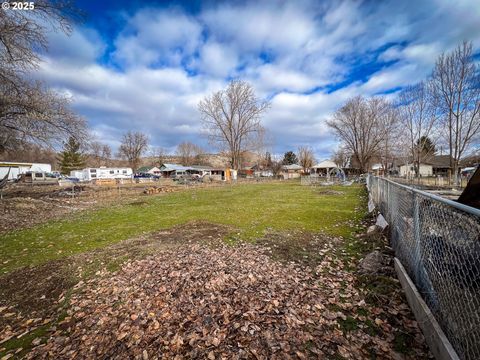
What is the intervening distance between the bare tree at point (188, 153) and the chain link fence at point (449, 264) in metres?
83.1

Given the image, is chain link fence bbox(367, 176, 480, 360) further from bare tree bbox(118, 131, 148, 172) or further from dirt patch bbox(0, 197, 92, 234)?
bare tree bbox(118, 131, 148, 172)

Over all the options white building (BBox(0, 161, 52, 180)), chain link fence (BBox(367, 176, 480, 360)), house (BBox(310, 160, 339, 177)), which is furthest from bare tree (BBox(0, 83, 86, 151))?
house (BBox(310, 160, 339, 177))

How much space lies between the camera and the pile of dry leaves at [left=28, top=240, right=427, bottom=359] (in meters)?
2.32

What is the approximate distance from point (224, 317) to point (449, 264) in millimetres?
2826

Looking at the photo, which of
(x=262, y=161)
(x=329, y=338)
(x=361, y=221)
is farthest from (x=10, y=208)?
(x=262, y=161)

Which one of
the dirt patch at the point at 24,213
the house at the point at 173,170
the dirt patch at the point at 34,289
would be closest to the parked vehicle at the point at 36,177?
the house at the point at 173,170

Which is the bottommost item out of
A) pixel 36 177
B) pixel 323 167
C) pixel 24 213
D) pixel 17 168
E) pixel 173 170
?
pixel 24 213

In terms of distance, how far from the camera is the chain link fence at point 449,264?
194cm

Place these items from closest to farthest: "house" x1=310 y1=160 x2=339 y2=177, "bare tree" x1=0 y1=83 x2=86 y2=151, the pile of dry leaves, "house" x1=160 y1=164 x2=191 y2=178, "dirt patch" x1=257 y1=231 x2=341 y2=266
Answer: the pile of dry leaves < "dirt patch" x1=257 y1=231 x2=341 y2=266 < "bare tree" x1=0 y1=83 x2=86 y2=151 < "house" x1=310 y1=160 x2=339 y2=177 < "house" x1=160 y1=164 x2=191 y2=178

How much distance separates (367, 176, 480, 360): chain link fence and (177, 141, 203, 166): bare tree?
83057 mm

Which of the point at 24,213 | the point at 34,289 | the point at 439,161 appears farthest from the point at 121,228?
the point at 439,161

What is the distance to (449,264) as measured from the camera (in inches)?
98.1

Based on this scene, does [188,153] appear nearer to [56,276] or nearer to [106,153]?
[106,153]

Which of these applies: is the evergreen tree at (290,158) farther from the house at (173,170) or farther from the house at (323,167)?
the house at (173,170)
